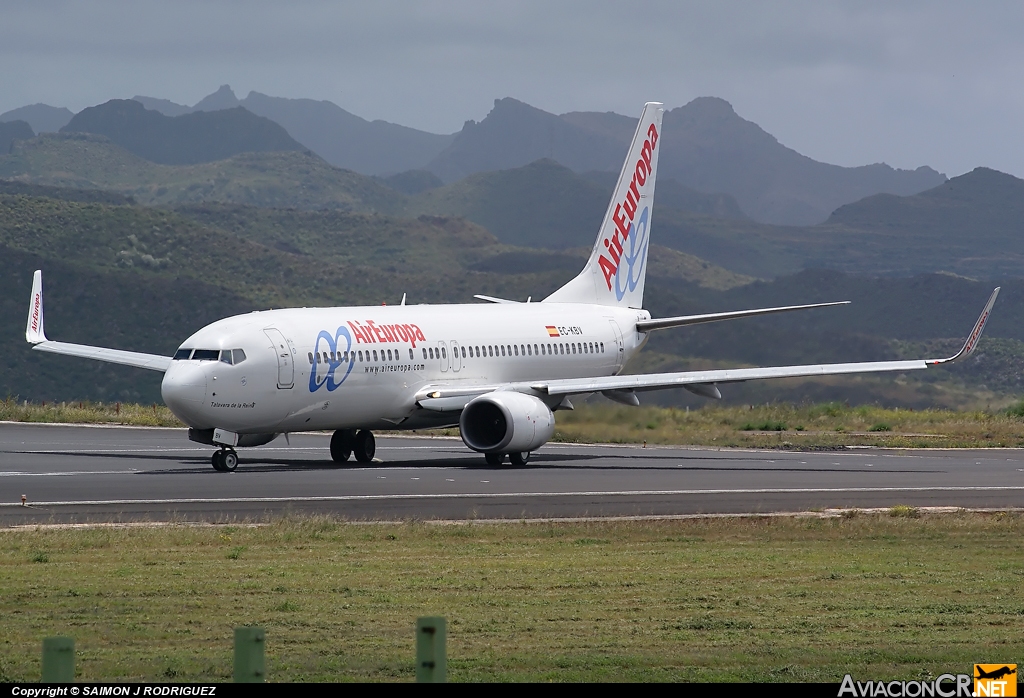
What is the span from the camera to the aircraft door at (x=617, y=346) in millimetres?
48309

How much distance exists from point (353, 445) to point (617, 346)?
411 inches

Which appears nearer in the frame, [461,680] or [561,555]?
[461,680]

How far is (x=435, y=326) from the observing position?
4219 centimetres

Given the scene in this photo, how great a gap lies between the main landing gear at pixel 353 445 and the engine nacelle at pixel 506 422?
259 centimetres

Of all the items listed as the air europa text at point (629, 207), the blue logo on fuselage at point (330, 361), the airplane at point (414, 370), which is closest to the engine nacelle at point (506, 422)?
the airplane at point (414, 370)

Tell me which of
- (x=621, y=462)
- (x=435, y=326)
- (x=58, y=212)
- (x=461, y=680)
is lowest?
(x=461, y=680)

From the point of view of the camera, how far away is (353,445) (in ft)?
136

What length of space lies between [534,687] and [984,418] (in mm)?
53533

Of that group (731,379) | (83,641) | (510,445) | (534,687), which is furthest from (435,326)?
(534,687)

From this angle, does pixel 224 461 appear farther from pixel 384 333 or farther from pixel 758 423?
pixel 758 423

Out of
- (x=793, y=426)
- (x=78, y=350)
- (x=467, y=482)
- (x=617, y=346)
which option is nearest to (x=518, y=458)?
(x=467, y=482)

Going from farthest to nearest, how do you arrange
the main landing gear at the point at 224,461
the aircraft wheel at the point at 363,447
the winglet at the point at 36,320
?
1. the winglet at the point at 36,320
2. the aircraft wheel at the point at 363,447
3. the main landing gear at the point at 224,461

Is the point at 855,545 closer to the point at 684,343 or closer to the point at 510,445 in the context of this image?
the point at 510,445

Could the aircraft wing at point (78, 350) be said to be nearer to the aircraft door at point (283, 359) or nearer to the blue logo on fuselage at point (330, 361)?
the aircraft door at point (283, 359)
